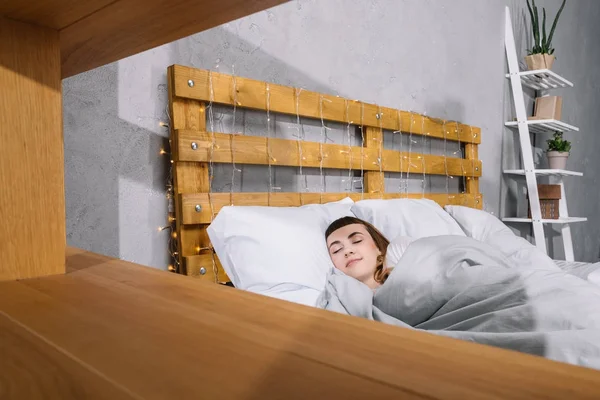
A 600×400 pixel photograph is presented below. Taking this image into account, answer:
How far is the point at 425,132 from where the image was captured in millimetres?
2512

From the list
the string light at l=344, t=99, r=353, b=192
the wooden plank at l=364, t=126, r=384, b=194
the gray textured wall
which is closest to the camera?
the gray textured wall

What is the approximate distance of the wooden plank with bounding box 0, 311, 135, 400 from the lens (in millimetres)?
299

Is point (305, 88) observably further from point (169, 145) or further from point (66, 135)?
point (66, 135)

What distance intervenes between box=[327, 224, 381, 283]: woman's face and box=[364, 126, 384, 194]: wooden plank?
23.3 inches

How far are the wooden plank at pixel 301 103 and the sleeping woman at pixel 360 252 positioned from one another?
514 millimetres

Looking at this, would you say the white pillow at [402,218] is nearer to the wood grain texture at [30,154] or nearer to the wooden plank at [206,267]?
the wooden plank at [206,267]

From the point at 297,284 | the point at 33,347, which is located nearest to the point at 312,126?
the point at 297,284

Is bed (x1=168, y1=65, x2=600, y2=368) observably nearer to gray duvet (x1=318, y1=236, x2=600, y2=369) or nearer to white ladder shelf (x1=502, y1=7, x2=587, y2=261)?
gray duvet (x1=318, y1=236, x2=600, y2=369)

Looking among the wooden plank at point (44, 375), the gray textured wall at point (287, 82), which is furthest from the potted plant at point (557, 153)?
the wooden plank at point (44, 375)

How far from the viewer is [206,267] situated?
148 cm

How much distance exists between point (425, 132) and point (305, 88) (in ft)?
2.78

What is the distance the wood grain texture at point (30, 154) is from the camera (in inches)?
26.0

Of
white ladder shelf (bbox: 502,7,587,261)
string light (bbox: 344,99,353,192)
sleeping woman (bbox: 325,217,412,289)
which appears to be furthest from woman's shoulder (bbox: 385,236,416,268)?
white ladder shelf (bbox: 502,7,587,261)

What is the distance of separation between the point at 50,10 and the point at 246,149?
3.41ft
